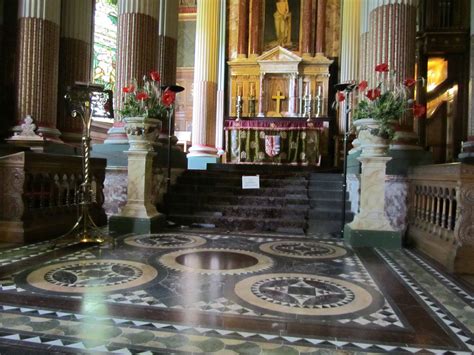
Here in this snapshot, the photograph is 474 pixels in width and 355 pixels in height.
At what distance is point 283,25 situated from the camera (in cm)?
1402

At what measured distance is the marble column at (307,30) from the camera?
1362 cm

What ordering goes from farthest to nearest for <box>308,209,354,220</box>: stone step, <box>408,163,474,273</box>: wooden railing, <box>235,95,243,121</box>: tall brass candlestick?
<box>235,95,243,121</box>: tall brass candlestick, <box>308,209,354,220</box>: stone step, <box>408,163,474,273</box>: wooden railing

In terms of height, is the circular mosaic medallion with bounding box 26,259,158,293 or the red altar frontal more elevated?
the red altar frontal

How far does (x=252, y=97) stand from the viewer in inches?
532

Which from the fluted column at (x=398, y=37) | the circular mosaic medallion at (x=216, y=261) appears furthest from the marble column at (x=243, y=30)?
the circular mosaic medallion at (x=216, y=261)

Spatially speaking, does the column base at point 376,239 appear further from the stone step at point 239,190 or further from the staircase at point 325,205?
the stone step at point 239,190

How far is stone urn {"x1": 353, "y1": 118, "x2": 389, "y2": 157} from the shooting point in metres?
4.91

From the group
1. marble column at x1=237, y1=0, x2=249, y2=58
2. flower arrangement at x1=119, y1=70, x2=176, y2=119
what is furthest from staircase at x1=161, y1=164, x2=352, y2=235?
marble column at x1=237, y1=0, x2=249, y2=58

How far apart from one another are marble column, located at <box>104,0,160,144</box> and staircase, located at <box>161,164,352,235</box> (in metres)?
1.45

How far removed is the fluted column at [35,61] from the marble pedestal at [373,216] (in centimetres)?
469

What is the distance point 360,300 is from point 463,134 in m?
10.7

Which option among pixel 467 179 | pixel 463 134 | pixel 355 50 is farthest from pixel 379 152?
pixel 463 134

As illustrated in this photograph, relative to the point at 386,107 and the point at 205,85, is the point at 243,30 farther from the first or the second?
the point at 386,107

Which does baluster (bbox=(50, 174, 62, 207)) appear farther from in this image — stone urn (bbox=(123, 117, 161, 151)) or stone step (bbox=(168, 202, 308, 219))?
stone step (bbox=(168, 202, 308, 219))
